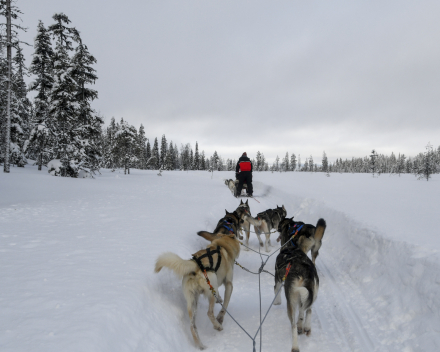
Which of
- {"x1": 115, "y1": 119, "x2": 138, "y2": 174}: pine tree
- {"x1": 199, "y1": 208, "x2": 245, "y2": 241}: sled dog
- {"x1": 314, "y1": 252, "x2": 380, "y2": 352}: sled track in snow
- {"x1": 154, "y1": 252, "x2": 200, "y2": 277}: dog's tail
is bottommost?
{"x1": 314, "y1": 252, "x2": 380, "y2": 352}: sled track in snow

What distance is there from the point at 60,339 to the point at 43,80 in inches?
1097

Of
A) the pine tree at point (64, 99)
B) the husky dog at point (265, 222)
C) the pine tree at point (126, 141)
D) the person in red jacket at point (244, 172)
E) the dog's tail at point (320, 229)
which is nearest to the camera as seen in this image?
the dog's tail at point (320, 229)

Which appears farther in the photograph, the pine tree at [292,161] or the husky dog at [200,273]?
the pine tree at [292,161]

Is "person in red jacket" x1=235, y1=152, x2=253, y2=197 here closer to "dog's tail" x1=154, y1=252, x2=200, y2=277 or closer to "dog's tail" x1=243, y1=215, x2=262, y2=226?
"dog's tail" x1=243, y1=215, x2=262, y2=226

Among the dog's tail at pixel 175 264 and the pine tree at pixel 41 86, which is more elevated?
the pine tree at pixel 41 86

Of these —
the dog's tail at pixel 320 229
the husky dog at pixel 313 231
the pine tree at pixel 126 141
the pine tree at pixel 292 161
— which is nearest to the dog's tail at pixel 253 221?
the husky dog at pixel 313 231

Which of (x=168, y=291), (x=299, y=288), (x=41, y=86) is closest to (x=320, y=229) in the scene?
(x=299, y=288)

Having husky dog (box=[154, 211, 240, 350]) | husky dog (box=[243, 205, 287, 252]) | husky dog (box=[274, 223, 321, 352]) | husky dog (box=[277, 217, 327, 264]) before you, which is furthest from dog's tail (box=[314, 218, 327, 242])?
husky dog (box=[154, 211, 240, 350])

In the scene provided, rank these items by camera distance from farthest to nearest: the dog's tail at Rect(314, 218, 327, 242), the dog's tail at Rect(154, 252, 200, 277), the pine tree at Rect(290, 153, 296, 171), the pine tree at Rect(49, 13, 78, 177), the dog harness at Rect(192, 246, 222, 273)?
1. the pine tree at Rect(290, 153, 296, 171)
2. the pine tree at Rect(49, 13, 78, 177)
3. the dog's tail at Rect(314, 218, 327, 242)
4. the dog harness at Rect(192, 246, 222, 273)
5. the dog's tail at Rect(154, 252, 200, 277)

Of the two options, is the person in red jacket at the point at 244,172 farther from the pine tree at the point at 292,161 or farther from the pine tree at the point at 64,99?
the pine tree at the point at 292,161

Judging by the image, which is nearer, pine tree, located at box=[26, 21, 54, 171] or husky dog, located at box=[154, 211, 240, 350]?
husky dog, located at box=[154, 211, 240, 350]

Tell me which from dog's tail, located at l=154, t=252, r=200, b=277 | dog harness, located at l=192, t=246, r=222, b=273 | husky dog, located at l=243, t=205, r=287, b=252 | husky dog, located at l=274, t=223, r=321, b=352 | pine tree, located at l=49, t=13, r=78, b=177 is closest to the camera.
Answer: dog's tail, located at l=154, t=252, r=200, b=277

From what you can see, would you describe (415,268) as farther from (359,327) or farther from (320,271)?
(320,271)

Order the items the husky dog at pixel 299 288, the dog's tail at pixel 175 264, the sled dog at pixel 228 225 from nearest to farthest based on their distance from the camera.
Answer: the dog's tail at pixel 175 264, the husky dog at pixel 299 288, the sled dog at pixel 228 225
